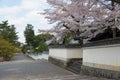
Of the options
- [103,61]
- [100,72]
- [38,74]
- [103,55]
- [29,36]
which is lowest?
[38,74]

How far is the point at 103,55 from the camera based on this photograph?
13984 mm

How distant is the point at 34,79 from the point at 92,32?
202 inches

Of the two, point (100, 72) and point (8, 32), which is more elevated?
point (8, 32)

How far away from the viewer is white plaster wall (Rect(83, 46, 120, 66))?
12520 millimetres

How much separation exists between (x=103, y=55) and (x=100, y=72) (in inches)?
38.4

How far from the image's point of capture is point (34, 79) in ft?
49.6

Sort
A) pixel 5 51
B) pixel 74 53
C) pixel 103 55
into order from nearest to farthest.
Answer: pixel 103 55 < pixel 74 53 < pixel 5 51

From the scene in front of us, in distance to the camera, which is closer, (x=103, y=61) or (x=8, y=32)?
(x=103, y=61)

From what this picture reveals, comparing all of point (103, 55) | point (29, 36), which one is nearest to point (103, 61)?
point (103, 55)

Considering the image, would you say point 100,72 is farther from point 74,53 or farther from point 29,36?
point 29,36

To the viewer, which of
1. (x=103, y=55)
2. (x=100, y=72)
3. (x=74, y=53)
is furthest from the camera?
(x=74, y=53)

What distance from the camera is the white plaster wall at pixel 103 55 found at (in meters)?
12.5

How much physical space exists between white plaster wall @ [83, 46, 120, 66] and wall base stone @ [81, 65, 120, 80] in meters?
0.41

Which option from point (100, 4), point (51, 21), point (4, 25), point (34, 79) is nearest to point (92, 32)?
point (100, 4)
